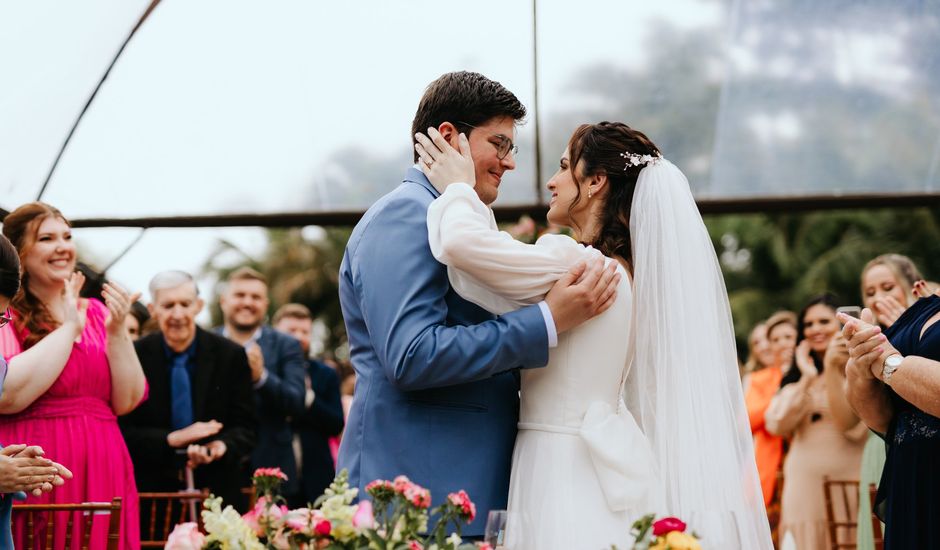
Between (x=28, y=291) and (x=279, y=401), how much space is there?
2552 mm

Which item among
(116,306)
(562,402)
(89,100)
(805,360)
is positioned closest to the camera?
(562,402)

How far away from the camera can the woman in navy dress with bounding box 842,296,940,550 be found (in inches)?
137

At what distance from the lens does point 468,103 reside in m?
3.39

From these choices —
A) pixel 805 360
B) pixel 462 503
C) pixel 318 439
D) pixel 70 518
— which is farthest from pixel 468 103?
pixel 318 439

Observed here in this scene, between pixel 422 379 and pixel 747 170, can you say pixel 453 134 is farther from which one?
pixel 747 170

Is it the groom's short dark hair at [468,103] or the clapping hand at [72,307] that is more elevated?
the groom's short dark hair at [468,103]

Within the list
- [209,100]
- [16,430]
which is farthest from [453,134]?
[209,100]

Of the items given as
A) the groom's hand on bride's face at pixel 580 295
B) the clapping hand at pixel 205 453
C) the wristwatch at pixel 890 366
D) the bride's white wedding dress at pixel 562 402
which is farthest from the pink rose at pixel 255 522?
the clapping hand at pixel 205 453

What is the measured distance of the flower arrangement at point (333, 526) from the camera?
198 centimetres

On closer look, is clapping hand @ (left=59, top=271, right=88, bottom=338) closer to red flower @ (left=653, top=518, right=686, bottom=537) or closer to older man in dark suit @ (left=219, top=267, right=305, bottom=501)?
older man in dark suit @ (left=219, top=267, right=305, bottom=501)

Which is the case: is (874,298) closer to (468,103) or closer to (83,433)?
(468,103)

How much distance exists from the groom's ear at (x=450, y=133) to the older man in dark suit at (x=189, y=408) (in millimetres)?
2668

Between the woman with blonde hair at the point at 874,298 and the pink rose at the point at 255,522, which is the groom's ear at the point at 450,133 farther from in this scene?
the woman with blonde hair at the point at 874,298

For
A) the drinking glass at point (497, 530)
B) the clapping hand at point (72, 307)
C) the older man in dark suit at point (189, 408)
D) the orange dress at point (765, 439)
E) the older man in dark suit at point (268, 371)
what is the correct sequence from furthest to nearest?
the orange dress at point (765, 439) → the older man in dark suit at point (268, 371) → the older man in dark suit at point (189, 408) → the clapping hand at point (72, 307) → the drinking glass at point (497, 530)
